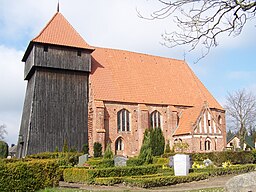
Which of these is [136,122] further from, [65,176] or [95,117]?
[65,176]

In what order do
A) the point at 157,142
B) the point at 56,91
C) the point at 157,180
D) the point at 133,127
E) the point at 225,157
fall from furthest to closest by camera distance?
the point at 133,127 → the point at 157,142 → the point at 56,91 → the point at 225,157 → the point at 157,180

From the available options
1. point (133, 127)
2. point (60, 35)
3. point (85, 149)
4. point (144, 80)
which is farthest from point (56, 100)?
point (144, 80)

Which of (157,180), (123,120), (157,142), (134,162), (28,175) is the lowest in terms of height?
(157,180)

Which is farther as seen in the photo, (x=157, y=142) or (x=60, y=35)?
(x=157, y=142)

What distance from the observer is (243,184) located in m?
7.21

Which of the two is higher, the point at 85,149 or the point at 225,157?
the point at 85,149

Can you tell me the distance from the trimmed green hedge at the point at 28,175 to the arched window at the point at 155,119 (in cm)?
1939

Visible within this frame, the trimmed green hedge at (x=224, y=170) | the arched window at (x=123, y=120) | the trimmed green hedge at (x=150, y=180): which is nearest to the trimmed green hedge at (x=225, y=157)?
the trimmed green hedge at (x=224, y=170)

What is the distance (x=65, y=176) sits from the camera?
17094 millimetres

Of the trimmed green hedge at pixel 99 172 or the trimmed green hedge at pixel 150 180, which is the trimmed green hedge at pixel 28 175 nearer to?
the trimmed green hedge at pixel 150 180

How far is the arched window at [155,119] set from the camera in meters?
30.9

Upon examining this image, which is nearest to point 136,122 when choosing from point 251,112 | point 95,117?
point 95,117

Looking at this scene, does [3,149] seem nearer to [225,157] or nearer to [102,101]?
[102,101]

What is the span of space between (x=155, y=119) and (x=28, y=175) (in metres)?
20.9
